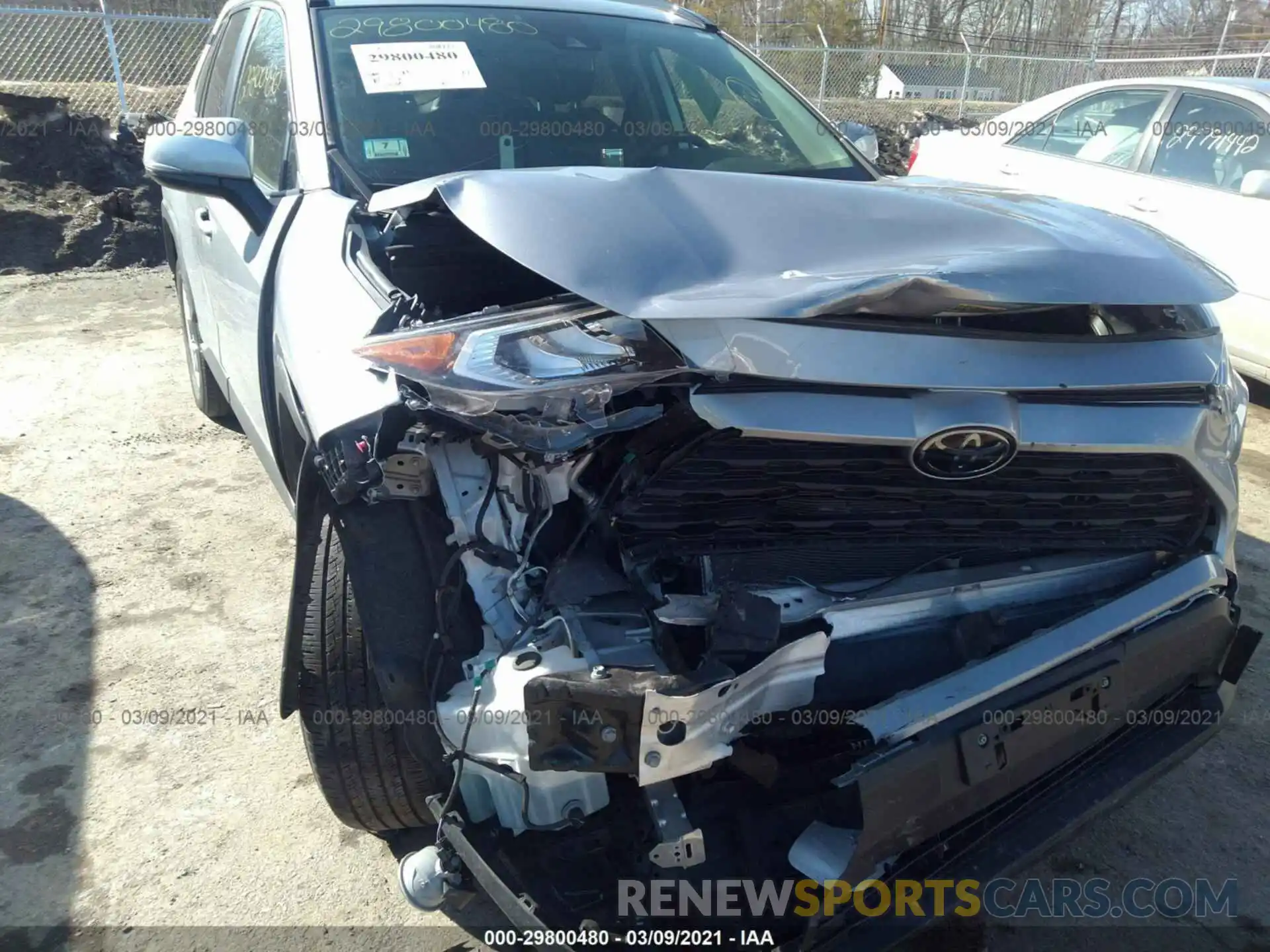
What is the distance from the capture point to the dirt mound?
25.8 ft

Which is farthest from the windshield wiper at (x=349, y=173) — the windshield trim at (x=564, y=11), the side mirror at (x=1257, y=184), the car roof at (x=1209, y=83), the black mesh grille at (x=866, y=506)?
the car roof at (x=1209, y=83)

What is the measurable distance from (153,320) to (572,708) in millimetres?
5913

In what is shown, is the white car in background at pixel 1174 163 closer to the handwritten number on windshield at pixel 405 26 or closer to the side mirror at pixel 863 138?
the side mirror at pixel 863 138

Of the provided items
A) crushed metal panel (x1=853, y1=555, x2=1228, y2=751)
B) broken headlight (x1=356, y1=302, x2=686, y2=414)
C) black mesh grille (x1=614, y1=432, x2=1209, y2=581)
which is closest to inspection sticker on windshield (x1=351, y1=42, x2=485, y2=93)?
broken headlight (x1=356, y1=302, x2=686, y2=414)

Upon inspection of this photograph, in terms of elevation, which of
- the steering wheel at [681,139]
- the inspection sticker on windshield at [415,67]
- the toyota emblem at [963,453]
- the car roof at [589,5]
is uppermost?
the car roof at [589,5]

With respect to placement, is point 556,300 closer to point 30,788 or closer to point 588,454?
point 588,454

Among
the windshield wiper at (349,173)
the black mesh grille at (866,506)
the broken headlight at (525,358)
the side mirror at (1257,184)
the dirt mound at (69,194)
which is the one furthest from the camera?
the dirt mound at (69,194)

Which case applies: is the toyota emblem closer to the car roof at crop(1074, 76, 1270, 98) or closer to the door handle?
the door handle

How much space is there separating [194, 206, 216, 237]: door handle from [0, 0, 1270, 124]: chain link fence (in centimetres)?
837

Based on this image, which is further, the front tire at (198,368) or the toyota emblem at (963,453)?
the front tire at (198,368)

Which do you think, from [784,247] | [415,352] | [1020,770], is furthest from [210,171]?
[1020,770]

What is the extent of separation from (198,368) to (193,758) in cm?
248

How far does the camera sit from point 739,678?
1.57 metres

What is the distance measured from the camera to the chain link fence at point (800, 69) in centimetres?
1049
